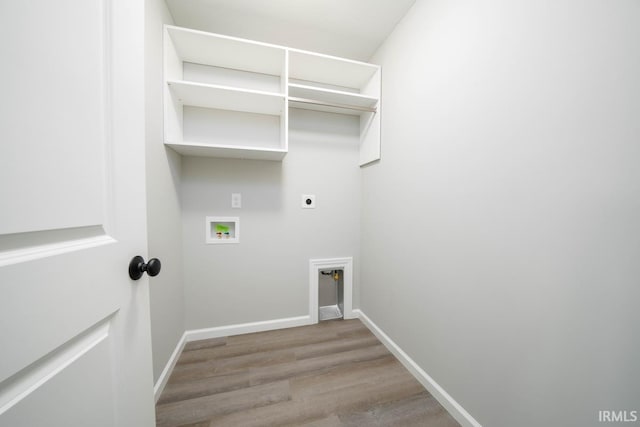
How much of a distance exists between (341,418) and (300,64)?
245 centimetres

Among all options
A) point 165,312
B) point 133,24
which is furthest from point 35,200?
point 165,312

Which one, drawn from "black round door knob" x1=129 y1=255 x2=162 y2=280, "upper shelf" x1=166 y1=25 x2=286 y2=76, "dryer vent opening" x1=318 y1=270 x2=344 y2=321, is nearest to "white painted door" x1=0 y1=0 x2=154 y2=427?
"black round door knob" x1=129 y1=255 x2=162 y2=280

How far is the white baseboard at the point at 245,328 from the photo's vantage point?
1796 millimetres

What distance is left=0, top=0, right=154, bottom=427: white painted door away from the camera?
1.16 feet

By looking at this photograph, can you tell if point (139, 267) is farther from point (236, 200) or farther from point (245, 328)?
point (245, 328)

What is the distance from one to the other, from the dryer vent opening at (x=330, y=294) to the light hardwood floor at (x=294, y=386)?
346 mm

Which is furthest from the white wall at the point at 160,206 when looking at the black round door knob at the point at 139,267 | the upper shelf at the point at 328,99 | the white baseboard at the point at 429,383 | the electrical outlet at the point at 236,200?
the white baseboard at the point at 429,383

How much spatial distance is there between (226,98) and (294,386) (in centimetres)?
207

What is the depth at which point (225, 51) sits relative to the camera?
1558mm

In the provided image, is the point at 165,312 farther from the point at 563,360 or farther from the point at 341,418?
the point at 563,360

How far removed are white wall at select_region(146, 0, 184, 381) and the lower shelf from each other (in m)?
0.10

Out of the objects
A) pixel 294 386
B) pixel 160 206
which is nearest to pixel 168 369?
pixel 294 386

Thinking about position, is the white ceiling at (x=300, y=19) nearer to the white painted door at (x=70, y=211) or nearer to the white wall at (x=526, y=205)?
the white wall at (x=526, y=205)

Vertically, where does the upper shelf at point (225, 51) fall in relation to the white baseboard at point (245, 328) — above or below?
above
